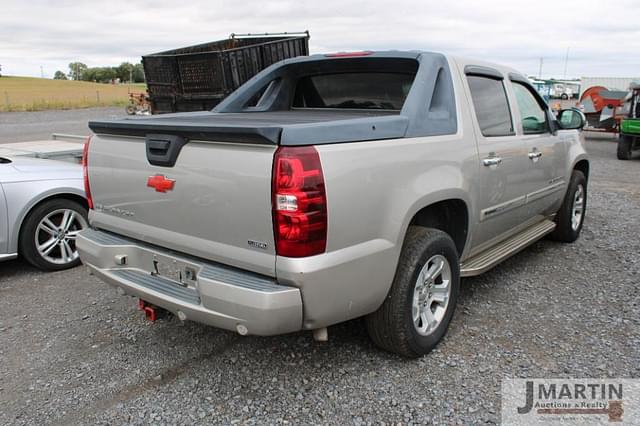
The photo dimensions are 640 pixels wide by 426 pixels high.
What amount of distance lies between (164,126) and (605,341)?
303 cm

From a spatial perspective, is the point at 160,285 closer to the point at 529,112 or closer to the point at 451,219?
the point at 451,219

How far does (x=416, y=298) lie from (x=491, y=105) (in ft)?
5.61

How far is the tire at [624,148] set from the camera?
13.1 metres

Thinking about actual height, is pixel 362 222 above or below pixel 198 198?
below

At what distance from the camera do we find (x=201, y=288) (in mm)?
2576

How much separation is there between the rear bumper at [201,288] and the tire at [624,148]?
43.7 ft

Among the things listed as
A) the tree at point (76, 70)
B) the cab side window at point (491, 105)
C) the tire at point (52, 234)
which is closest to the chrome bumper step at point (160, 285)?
the tire at point (52, 234)

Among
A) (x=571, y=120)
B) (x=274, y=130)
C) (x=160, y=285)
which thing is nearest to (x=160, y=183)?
(x=160, y=285)

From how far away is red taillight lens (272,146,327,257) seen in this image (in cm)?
233

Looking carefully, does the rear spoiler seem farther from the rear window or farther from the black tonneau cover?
the rear window

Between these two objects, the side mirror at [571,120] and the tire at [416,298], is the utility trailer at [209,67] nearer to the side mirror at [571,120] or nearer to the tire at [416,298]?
the side mirror at [571,120]

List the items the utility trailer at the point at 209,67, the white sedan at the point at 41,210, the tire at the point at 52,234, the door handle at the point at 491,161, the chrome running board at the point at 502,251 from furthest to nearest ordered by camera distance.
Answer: the utility trailer at the point at 209,67
the tire at the point at 52,234
the white sedan at the point at 41,210
the chrome running board at the point at 502,251
the door handle at the point at 491,161

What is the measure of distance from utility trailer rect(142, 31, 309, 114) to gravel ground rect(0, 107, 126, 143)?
5968mm

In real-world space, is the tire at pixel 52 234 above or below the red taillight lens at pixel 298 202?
below
